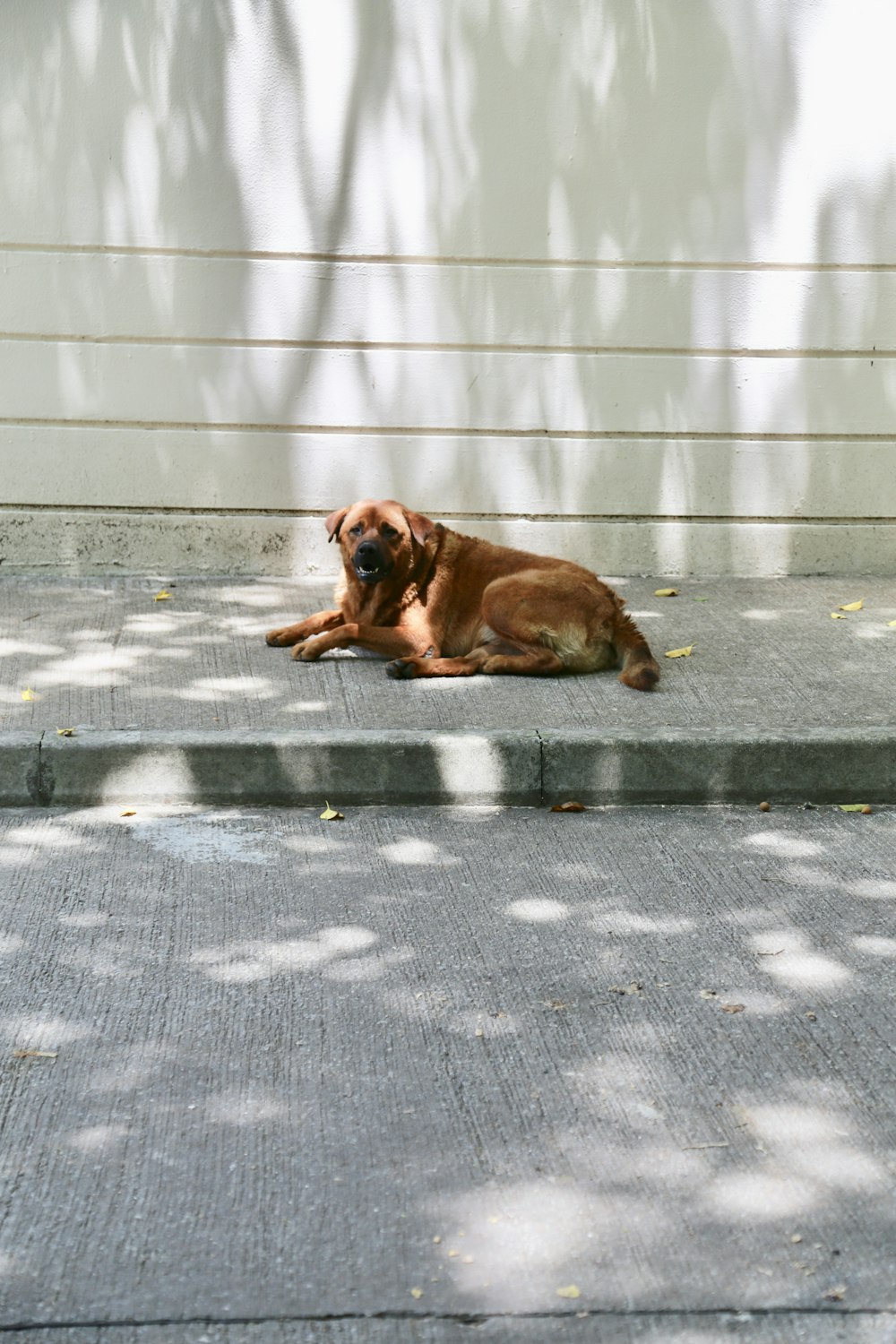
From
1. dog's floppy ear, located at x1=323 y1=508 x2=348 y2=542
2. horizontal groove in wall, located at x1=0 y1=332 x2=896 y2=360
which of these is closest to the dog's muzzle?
dog's floppy ear, located at x1=323 y1=508 x2=348 y2=542

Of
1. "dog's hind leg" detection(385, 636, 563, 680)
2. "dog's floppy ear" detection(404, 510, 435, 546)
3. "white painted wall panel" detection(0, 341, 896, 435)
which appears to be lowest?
"dog's hind leg" detection(385, 636, 563, 680)

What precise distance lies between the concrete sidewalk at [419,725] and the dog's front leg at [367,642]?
0.08m

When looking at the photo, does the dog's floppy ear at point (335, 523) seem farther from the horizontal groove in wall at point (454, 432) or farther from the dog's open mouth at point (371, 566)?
the horizontal groove in wall at point (454, 432)

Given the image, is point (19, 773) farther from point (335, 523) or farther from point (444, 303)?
point (444, 303)

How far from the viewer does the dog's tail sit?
6371 millimetres

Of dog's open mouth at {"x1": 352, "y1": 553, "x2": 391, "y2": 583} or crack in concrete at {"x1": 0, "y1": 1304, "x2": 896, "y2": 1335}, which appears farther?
dog's open mouth at {"x1": 352, "y1": 553, "x2": 391, "y2": 583}

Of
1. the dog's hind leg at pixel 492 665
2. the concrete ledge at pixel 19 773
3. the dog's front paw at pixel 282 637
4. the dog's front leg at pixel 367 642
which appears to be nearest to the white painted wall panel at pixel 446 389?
the dog's front paw at pixel 282 637

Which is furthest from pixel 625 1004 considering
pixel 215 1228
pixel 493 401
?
pixel 493 401

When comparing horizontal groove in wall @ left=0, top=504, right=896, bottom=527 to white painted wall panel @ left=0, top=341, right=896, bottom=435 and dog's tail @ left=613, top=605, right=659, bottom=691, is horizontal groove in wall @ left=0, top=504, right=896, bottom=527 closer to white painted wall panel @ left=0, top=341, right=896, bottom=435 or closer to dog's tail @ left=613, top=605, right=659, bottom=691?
white painted wall panel @ left=0, top=341, right=896, bottom=435

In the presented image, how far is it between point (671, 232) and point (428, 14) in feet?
5.72

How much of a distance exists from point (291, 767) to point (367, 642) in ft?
4.36

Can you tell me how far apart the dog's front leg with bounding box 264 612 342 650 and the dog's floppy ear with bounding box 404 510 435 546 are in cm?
54

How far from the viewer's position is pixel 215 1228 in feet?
9.65

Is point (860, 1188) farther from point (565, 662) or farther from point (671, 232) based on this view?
point (671, 232)
